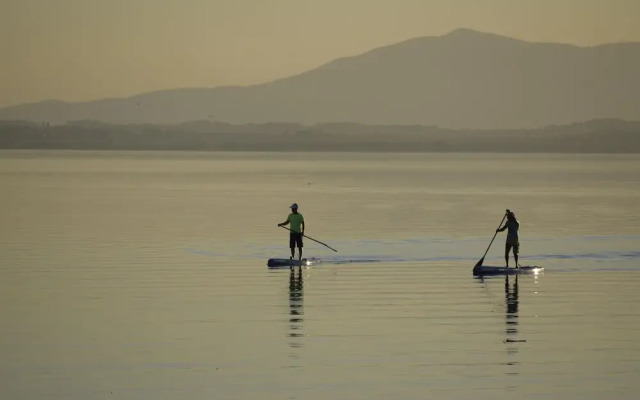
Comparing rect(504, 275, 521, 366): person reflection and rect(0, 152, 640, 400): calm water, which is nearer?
rect(0, 152, 640, 400): calm water

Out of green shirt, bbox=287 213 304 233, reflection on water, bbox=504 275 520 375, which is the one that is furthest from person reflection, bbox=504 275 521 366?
green shirt, bbox=287 213 304 233

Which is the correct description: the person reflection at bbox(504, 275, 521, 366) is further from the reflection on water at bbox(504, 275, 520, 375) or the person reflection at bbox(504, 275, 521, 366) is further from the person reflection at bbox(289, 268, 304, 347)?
the person reflection at bbox(289, 268, 304, 347)

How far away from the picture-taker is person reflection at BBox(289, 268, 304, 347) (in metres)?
25.5

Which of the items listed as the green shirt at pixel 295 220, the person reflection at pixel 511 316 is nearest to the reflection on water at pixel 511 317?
the person reflection at pixel 511 316

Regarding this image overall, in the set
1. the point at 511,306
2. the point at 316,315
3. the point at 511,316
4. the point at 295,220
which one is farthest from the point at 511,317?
the point at 295,220

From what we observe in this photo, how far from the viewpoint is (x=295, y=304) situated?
96.5ft

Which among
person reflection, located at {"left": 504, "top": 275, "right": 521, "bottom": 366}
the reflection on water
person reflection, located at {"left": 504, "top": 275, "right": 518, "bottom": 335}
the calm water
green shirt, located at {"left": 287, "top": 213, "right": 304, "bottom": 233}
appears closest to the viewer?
the calm water

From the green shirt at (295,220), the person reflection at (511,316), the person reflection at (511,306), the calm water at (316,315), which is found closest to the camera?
the calm water at (316,315)

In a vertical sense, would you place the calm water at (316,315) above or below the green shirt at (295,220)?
below

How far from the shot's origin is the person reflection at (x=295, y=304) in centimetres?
2551

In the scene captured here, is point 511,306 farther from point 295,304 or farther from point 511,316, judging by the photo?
point 295,304

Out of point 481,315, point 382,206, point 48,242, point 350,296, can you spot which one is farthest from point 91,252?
point 382,206

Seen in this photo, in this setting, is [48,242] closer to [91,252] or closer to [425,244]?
[91,252]

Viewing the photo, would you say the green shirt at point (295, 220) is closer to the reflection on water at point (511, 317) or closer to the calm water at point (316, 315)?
the calm water at point (316, 315)
